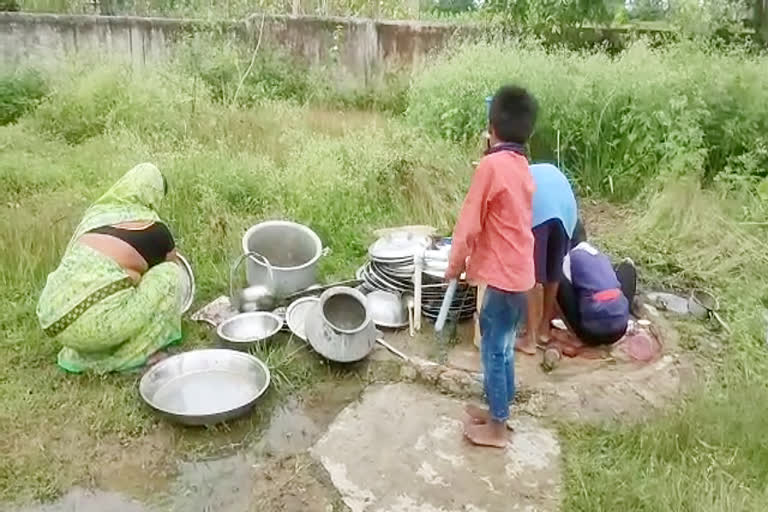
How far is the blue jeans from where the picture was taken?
3.20 meters

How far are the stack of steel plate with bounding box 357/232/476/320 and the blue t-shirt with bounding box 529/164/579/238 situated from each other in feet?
2.57

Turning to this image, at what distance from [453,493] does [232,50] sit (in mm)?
7682

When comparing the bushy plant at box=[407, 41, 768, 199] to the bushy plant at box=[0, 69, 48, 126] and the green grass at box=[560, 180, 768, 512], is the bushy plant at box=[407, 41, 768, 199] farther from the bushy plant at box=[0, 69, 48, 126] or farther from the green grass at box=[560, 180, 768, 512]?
the bushy plant at box=[0, 69, 48, 126]

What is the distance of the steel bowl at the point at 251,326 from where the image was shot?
4.28 m

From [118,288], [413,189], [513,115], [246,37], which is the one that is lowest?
[118,288]

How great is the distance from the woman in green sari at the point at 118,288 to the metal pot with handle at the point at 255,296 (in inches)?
16.9

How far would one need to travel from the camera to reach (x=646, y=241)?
5516 mm

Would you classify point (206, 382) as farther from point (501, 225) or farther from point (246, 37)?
point (246, 37)

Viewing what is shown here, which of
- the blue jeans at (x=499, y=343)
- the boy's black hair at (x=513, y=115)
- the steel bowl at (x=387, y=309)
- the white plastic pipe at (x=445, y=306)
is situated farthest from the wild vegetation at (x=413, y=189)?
the boy's black hair at (x=513, y=115)

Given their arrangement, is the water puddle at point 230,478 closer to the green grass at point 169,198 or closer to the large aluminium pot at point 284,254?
the green grass at point 169,198

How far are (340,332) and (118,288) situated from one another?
1.15 metres

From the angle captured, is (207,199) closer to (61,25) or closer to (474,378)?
(474,378)

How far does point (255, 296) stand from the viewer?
4512 mm

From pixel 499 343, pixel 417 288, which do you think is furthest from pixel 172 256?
pixel 499 343
